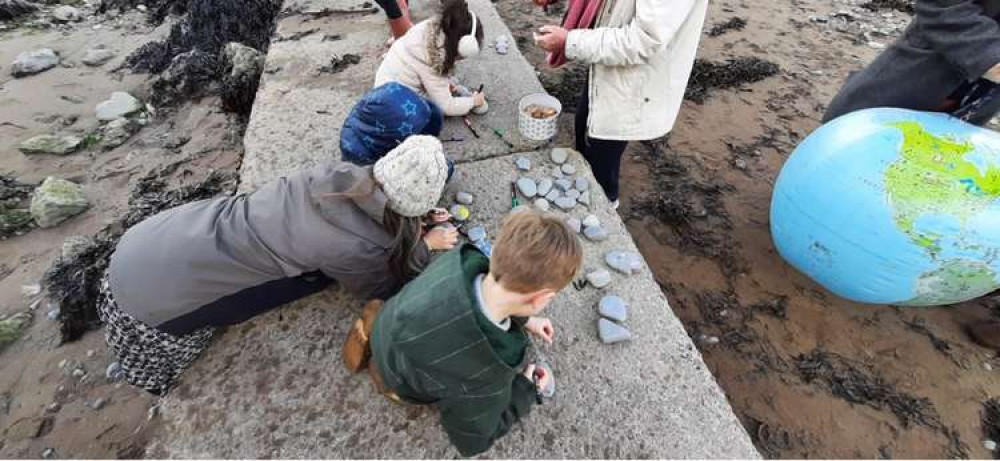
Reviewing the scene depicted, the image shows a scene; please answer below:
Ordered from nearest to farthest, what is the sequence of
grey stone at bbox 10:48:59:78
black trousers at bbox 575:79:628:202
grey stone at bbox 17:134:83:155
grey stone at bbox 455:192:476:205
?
grey stone at bbox 455:192:476:205 → black trousers at bbox 575:79:628:202 → grey stone at bbox 17:134:83:155 → grey stone at bbox 10:48:59:78

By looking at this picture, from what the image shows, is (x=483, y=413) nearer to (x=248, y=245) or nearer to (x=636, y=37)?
(x=248, y=245)

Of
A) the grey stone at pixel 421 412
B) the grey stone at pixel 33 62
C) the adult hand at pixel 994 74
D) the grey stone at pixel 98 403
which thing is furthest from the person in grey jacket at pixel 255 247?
the grey stone at pixel 33 62

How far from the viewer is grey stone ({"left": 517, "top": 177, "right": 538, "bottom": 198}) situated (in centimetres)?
275

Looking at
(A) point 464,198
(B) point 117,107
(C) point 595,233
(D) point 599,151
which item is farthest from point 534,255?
(B) point 117,107

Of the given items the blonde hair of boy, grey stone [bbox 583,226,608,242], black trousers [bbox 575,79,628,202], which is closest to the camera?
the blonde hair of boy

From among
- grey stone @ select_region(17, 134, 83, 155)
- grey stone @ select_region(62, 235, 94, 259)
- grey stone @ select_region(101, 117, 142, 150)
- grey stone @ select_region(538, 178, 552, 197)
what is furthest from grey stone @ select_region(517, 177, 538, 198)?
grey stone @ select_region(17, 134, 83, 155)

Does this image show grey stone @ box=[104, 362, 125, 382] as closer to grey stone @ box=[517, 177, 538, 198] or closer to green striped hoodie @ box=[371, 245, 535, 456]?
green striped hoodie @ box=[371, 245, 535, 456]

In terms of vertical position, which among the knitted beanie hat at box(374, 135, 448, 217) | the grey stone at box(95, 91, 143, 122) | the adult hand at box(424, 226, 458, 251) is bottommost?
the grey stone at box(95, 91, 143, 122)

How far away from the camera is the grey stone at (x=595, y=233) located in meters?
2.55

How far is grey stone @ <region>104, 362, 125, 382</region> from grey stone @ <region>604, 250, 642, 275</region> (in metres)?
2.50

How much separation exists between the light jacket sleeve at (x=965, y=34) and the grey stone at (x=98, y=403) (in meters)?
4.16

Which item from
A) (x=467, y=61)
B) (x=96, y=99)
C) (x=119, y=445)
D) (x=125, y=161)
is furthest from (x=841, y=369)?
(x=96, y=99)

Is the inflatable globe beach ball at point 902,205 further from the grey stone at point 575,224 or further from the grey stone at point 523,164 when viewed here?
the grey stone at point 523,164

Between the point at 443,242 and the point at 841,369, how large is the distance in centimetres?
214
